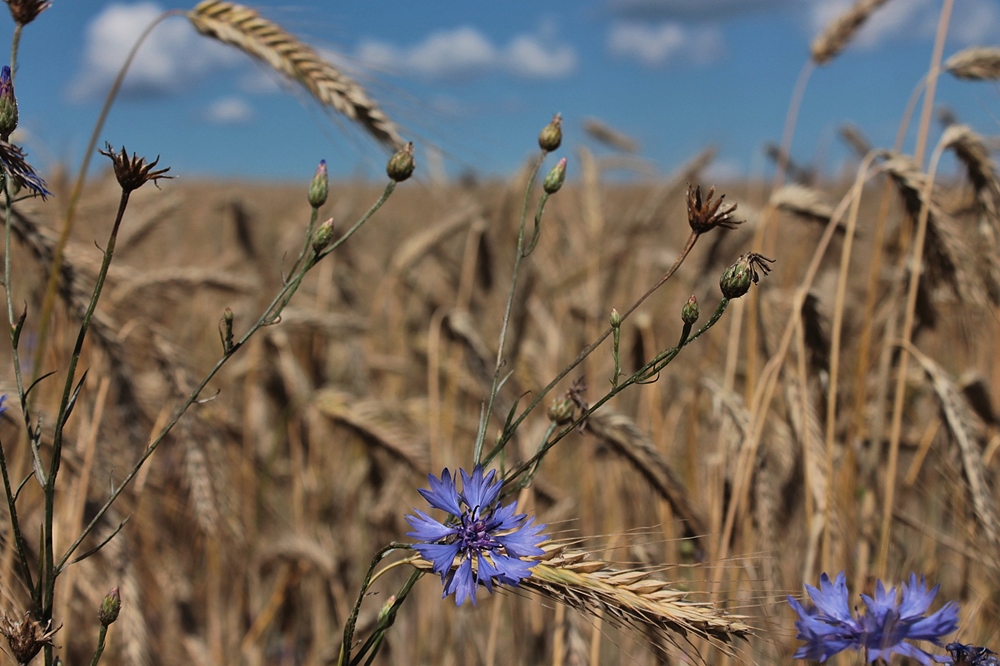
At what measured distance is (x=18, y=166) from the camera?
82 cm

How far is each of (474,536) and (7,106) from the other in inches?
26.6

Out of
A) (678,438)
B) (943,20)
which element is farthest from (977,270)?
(678,438)

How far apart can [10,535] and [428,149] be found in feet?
3.15

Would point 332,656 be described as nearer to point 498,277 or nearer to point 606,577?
point 606,577

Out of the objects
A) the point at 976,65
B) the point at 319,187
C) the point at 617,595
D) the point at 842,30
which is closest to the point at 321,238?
the point at 319,187

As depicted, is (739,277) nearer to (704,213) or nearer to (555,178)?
(704,213)

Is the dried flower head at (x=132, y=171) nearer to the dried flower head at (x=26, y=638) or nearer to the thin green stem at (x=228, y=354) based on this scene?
the thin green stem at (x=228, y=354)

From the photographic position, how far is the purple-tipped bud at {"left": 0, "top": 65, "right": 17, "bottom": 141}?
2.73 feet

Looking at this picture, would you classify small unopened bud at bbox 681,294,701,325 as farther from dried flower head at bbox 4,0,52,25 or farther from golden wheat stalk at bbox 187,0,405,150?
dried flower head at bbox 4,0,52,25

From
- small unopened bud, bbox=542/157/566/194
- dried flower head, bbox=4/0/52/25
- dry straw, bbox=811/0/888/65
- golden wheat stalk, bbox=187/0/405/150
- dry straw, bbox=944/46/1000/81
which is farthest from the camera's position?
dry straw, bbox=811/0/888/65

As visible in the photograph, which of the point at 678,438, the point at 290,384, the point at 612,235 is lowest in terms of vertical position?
the point at 678,438

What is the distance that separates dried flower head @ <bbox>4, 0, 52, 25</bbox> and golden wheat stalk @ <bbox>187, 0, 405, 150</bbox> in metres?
0.48

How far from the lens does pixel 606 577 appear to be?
90 centimetres

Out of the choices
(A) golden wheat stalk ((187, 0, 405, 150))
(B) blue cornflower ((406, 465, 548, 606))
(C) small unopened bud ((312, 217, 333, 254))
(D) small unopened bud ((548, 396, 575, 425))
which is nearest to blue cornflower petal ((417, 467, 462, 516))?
(B) blue cornflower ((406, 465, 548, 606))
